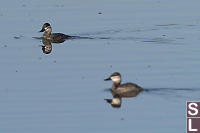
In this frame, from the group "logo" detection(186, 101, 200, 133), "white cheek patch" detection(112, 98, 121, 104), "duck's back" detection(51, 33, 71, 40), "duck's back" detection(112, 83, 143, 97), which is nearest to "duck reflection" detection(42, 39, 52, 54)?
"duck's back" detection(51, 33, 71, 40)

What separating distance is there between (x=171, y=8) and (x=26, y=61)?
9.71 m

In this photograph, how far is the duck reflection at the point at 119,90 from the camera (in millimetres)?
20203

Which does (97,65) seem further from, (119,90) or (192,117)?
(192,117)

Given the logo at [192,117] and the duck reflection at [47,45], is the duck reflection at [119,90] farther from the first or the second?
the duck reflection at [47,45]

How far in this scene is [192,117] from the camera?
58.7 ft

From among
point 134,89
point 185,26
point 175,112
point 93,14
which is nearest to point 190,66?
point 134,89

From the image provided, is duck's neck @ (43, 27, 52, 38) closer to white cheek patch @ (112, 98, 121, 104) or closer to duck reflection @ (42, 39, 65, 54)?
duck reflection @ (42, 39, 65, 54)

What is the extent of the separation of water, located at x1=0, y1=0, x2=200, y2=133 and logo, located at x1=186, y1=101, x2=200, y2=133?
193 mm

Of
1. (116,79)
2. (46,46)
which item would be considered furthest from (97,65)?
(46,46)

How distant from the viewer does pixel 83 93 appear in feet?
67.5

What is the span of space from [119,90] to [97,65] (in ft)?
9.92

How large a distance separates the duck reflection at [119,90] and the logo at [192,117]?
5.78 feet

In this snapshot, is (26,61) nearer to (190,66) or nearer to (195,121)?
(190,66)

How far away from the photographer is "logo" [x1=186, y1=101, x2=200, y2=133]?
57.0 feet
